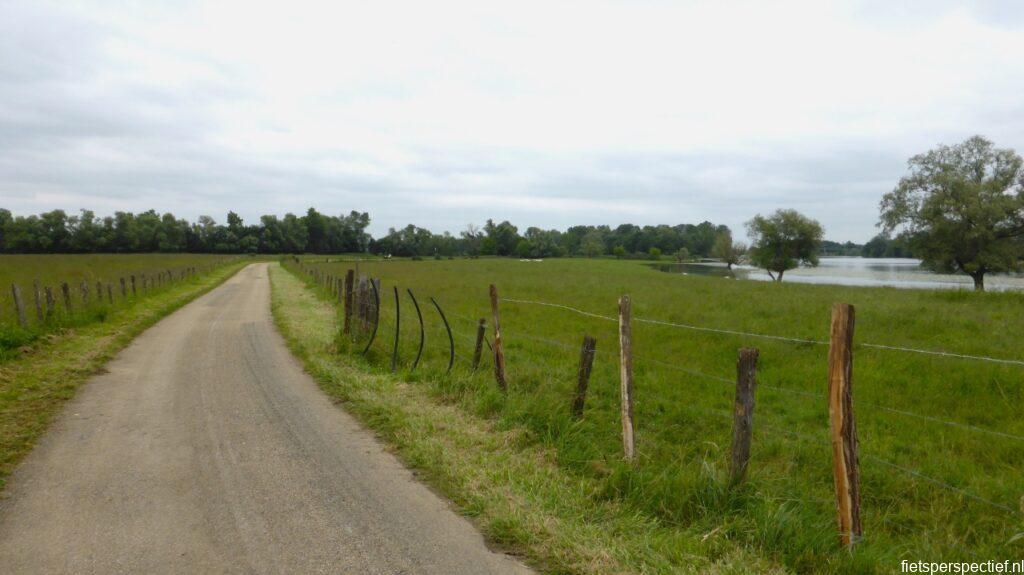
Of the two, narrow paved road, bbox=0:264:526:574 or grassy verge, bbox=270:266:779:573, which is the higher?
grassy verge, bbox=270:266:779:573

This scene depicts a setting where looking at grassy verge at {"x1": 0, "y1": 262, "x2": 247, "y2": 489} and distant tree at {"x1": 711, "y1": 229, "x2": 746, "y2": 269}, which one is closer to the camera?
grassy verge at {"x1": 0, "y1": 262, "x2": 247, "y2": 489}

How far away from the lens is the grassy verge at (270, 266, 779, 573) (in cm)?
371

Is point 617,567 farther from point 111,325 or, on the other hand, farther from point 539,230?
point 539,230

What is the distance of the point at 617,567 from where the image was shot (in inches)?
142

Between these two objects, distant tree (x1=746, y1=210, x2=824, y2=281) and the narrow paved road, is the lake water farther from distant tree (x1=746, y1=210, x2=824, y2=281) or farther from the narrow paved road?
the narrow paved road

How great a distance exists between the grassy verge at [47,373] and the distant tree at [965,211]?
3597cm

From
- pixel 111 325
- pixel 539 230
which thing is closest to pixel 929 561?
pixel 111 325

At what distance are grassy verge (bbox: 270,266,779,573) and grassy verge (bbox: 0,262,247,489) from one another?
11.1 ft

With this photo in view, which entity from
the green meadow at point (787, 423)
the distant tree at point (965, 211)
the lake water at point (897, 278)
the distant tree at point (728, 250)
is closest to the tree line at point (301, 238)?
the distant tree at point (728, 250)

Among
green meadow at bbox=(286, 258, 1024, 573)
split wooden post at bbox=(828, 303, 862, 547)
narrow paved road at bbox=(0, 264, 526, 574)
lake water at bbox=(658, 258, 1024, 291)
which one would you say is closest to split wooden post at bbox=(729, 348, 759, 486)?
green meadow at bbox=(286, 258, 1024, 573)

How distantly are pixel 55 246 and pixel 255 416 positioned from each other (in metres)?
114

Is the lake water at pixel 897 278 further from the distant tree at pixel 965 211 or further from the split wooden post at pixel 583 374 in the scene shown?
the split wooden post at pixel 583 374

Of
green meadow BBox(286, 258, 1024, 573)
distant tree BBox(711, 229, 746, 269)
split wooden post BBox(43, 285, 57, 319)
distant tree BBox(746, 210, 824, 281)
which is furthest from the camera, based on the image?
distant tree BBox(711, 229, 746, 269)

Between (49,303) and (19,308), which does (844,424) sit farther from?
(49,303)
